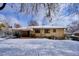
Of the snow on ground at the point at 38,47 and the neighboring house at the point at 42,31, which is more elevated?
the neighboring house at the point at 42,31

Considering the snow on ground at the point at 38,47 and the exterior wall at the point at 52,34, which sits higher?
the exterior wall at the point at 52,34

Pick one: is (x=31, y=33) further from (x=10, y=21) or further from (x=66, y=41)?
(x=66, y=41)

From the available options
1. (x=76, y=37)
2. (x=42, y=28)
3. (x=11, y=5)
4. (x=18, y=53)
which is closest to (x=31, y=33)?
(x=42, y=28)

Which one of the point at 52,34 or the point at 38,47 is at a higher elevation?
the point at 52,34

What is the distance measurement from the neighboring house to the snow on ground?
6 centimetres

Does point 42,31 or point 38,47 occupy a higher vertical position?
point 42,31

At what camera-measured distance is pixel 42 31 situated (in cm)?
170

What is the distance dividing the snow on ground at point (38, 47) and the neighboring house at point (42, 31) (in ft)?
0.19

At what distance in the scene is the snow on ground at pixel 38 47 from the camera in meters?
1.67

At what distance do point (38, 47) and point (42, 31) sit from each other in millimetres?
189

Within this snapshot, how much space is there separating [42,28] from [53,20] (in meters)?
0.16

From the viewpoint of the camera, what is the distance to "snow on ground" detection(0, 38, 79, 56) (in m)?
1.67

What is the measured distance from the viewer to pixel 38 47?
1692mm

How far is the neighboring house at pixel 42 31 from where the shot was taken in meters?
1.68
